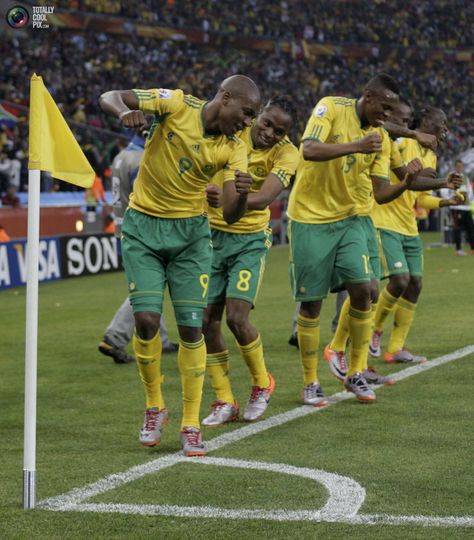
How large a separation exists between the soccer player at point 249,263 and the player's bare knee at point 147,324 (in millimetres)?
975

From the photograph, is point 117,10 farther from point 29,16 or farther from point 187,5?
point 29,16

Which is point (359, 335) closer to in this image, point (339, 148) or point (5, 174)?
point (339, 148)

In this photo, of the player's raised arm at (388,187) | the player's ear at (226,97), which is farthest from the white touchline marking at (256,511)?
the player's raised arm at (388,187)

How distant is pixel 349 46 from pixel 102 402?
45.1m

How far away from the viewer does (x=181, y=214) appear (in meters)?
5.97

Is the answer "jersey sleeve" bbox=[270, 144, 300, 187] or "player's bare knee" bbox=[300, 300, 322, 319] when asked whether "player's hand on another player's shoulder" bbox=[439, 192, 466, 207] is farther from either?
"jersey sleeve" bbox=[270, 144, 300, 187]

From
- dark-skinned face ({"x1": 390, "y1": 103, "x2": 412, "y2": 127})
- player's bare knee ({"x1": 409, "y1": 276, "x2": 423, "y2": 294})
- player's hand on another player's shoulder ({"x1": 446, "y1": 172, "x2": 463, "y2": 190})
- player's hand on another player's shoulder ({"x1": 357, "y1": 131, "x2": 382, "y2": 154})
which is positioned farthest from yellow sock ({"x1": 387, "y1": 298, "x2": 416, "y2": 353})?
player's hand on another player's shoulder ({"x1": 357, "y1": 131, "x2": 382, "y2": 154})

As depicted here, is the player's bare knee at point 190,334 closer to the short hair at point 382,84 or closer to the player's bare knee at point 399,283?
the short hair at point 382,84

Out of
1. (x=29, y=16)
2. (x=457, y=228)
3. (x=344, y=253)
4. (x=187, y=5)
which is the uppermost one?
(x=187, y=5)

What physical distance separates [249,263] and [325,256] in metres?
0.67

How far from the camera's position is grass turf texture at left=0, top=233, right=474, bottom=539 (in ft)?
14.4

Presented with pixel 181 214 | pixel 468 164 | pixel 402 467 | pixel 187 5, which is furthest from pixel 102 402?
pixel 187 5

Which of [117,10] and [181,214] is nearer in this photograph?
[181,214]

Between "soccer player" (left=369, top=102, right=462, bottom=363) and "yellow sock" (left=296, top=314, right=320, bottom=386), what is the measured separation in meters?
1.82
